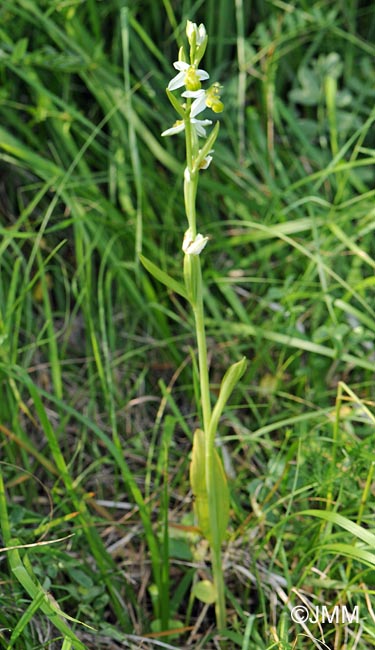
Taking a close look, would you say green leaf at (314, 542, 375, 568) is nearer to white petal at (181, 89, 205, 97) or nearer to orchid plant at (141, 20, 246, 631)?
orchid plant at (141, 20, 246, 631)

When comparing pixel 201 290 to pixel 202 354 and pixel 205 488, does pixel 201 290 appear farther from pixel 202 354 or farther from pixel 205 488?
pixel 205 488

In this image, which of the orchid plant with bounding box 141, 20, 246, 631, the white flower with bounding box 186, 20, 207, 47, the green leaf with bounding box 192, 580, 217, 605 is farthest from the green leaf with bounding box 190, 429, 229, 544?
the white flower with bounding box 186, 20, 207, 47

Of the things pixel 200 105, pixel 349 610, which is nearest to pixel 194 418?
pixel 349 610

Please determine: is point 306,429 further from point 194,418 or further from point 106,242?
point 106,242

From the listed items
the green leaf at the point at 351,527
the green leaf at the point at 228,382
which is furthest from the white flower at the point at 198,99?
the green leaf at the point at 351,527

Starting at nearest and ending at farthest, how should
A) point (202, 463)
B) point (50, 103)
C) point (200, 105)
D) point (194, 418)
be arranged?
point (200, 105) < point (202, 463) < point (194, 418) < point (50, 103)

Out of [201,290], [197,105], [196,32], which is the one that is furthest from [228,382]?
[196,32]
